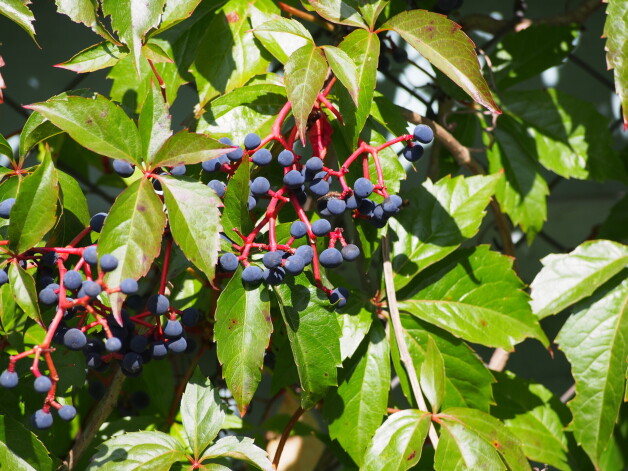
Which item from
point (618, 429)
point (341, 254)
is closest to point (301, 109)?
point (341, 254)

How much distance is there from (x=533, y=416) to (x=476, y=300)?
0.42 meters

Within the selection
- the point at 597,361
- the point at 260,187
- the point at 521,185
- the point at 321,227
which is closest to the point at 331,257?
the point at 321,227

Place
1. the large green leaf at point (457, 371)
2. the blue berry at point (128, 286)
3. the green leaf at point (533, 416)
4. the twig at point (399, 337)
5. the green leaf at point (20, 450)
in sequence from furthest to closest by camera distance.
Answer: the green leaf at point (533, 416), the large green leaf at point (457, 371), the twig at point (399, 337), the green leaf at point (20, 450), the blue berry at point (128, 286)

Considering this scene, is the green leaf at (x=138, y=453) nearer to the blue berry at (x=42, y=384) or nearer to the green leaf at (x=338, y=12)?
the blue berry at (x=42, y=384)

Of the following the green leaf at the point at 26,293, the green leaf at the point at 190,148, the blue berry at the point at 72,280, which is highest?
the green leaf at the point at 190,148

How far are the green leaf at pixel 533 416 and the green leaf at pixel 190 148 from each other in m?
0.97

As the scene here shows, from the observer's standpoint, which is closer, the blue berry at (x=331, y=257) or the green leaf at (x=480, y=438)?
the blue berry at (x=331, y=257)

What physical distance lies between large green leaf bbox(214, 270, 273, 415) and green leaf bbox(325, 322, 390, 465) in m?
0.31

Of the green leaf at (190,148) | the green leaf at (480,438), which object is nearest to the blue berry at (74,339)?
the green leaf at (190,148)

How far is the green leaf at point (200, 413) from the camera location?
1.18 m

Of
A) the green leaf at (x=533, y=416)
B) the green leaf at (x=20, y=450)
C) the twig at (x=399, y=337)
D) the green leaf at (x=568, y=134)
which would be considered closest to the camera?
the green leaf at (x=20, y=450)

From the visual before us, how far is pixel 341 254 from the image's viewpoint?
3.57ft

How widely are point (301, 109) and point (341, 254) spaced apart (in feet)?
0.73

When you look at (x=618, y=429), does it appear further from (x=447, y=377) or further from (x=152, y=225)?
(x=152, y=225)
